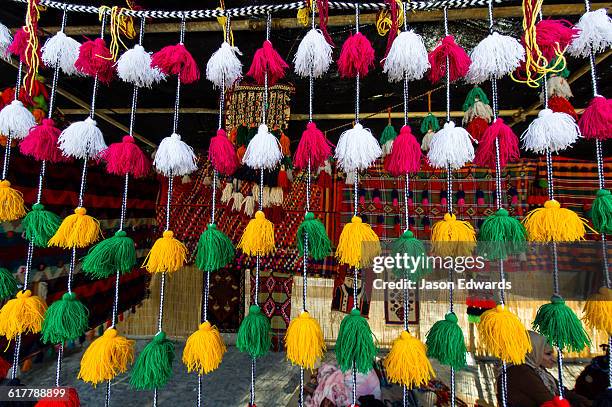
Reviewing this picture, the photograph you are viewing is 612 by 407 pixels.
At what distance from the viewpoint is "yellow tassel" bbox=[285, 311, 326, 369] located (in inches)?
38.5

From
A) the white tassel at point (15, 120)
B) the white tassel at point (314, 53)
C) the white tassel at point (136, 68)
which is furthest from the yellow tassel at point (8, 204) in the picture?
the white tassel at point (314, 53)

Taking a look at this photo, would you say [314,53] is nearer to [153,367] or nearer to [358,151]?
[358,151]

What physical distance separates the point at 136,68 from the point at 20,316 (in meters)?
0.91

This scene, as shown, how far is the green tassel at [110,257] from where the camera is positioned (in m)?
1.04

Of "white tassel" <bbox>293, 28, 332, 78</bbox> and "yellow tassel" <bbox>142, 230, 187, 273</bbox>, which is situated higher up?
"white tassel" <bbox>293, 28, 332, 78</bbox>

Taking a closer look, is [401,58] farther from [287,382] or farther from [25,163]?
[287,382]

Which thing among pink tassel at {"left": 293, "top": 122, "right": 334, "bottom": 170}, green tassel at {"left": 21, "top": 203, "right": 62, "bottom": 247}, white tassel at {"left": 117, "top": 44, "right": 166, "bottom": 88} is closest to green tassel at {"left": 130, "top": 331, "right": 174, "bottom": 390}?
green tassel at {"left": 21, "top": 203, "right": 62, "bottom": 247}

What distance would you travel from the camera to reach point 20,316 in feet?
3.56

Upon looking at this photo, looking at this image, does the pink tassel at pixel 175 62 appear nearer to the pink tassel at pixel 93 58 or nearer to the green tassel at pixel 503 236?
the pink tassel at pixel 93 58

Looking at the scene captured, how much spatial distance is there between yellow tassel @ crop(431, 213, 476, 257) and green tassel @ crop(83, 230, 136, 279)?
961mm

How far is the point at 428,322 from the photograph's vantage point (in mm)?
4430

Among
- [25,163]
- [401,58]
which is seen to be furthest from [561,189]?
[25,163]

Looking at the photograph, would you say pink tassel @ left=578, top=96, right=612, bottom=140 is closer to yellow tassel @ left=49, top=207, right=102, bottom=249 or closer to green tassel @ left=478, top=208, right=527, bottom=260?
green tassel @ left=478, top=208, right=527, bottom=260

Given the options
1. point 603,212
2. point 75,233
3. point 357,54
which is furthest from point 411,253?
point 75,233
